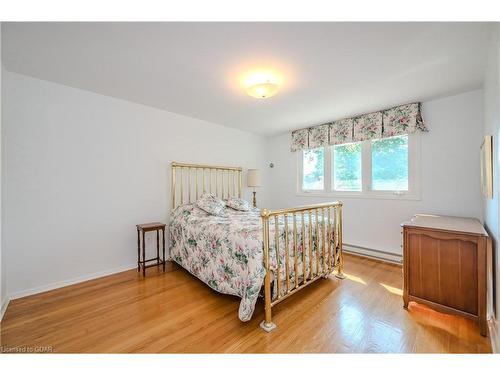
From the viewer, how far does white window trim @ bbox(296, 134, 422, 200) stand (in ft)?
9.40

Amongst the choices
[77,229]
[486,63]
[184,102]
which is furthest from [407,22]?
[77,229]

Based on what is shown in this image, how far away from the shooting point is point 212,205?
301cm

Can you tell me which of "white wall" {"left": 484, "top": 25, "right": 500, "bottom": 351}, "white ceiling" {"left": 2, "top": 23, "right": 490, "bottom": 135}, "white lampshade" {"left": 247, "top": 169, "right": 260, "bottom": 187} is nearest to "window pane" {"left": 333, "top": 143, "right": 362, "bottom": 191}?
"white ceiling" {"left": 2, "top": 23, "right": 490, "bottom": 135}

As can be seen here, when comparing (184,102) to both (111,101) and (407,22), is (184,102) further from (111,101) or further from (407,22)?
(407,22)

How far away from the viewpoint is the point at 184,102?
9.14 feet

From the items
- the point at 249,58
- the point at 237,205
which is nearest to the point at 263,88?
the point at 249,58

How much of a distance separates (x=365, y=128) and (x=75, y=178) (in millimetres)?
3916

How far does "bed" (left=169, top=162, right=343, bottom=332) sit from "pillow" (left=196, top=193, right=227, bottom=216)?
0.29ft

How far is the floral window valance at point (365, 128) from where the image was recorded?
2811 mm

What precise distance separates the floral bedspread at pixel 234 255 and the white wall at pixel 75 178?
31.3 inches

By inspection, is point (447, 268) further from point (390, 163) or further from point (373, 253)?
point (390, 163)

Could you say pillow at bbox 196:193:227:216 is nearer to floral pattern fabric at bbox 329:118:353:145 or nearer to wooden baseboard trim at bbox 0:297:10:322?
wooden baseboard trim at bbox 0:297:10:322

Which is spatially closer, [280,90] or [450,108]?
[280,90]
